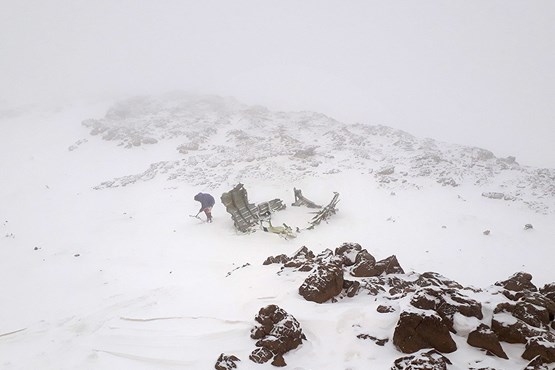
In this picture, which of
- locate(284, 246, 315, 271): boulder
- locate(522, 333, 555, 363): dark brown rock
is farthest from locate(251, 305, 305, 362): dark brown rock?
locate(522, 333, 555, 363): dark brown rock

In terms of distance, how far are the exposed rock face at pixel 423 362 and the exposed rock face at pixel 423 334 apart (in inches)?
11.3

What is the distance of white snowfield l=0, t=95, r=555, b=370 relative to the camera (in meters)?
5.19

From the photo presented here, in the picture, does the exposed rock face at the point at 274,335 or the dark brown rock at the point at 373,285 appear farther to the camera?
the dark brown rock at the point at 373,285

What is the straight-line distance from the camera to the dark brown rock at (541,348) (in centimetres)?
Answer: 383

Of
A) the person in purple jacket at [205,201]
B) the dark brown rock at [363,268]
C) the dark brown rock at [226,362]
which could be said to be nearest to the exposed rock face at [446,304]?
the dark brown rock at [363,268]

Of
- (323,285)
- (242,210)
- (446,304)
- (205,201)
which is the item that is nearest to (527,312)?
(446,304)

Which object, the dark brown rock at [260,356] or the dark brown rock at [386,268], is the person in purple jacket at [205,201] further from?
the dark brown rock at [260,356]

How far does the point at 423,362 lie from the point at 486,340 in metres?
1.19

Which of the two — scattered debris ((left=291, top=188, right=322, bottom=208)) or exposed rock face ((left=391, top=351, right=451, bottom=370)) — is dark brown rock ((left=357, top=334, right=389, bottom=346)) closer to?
exposed rock face ((left=391, top=351, right=451, bottom=370))

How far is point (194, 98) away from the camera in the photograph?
135 feet

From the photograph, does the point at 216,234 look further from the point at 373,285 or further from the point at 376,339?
the point at 376,339

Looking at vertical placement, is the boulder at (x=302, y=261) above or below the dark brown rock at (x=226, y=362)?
below

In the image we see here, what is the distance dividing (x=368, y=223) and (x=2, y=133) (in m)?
35.2

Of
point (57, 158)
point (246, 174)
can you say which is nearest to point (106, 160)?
point (57, 158)
